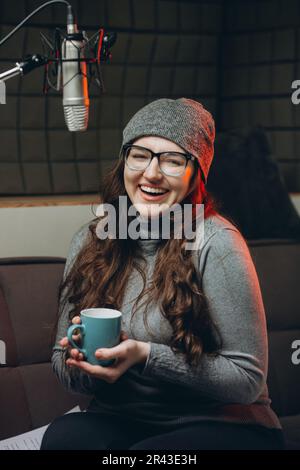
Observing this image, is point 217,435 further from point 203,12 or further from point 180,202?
point 203,12

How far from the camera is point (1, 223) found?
2.13 metres

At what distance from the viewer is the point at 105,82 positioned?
2.42 m

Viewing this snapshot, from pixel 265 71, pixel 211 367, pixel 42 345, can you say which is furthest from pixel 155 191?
pixel 265 71

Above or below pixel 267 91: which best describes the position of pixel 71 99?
below

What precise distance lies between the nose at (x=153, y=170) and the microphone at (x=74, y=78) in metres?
0.20

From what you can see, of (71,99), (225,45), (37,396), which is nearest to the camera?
(71,99)

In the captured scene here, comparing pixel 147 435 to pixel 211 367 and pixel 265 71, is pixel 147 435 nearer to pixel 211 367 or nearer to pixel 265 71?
pixel 211 367

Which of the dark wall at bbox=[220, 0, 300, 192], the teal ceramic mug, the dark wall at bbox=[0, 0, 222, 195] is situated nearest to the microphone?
the teal ceramic mug

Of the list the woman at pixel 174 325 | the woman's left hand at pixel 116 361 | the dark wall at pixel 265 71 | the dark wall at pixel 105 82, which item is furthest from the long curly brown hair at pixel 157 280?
the dark wall at pixel 265 71

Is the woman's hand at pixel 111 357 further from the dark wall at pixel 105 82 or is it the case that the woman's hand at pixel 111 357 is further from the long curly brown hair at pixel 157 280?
the dark wall at pixel 105 82

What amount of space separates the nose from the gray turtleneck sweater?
0.51ft

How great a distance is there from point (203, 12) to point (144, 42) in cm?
27

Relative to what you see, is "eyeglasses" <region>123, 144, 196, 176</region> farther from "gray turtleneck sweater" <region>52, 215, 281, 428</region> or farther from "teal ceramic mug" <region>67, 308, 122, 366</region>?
"teal ceramic mug" <region>67, 308, 122, 366</region>
